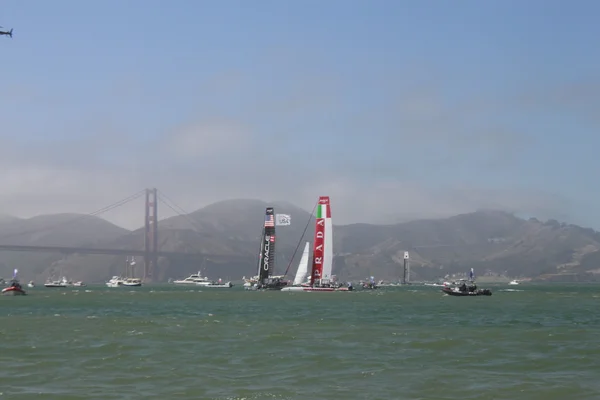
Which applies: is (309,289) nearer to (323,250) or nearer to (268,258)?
(323,250)

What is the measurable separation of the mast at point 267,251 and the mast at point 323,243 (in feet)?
84.5

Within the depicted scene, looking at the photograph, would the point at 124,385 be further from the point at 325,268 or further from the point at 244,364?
the point at 325,268

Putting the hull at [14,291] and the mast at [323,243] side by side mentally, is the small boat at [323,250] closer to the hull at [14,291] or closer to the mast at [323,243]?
the mast at [323,243]

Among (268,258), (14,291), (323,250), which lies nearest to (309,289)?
(323,250)

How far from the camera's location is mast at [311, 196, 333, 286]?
5969 inches

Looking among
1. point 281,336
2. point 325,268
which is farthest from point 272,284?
point 281,336

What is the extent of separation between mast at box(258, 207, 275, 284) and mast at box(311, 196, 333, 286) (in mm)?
25741

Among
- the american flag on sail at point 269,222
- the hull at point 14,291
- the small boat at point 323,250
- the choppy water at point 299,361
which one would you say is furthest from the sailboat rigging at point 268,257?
the choppy water at point 299,361

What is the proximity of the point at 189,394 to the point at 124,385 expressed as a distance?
3.16 meters

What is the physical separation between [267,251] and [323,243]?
30056 mm

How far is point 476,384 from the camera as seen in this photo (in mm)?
29844

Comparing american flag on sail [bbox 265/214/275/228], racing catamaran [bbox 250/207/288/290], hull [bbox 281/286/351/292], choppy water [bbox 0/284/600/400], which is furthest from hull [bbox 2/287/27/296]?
choppy water [bbox 0/284/600/400]

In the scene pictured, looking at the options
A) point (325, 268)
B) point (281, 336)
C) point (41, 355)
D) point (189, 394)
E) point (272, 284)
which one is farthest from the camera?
point (272, 284)

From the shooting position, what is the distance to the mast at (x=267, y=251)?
17950 centimetres
